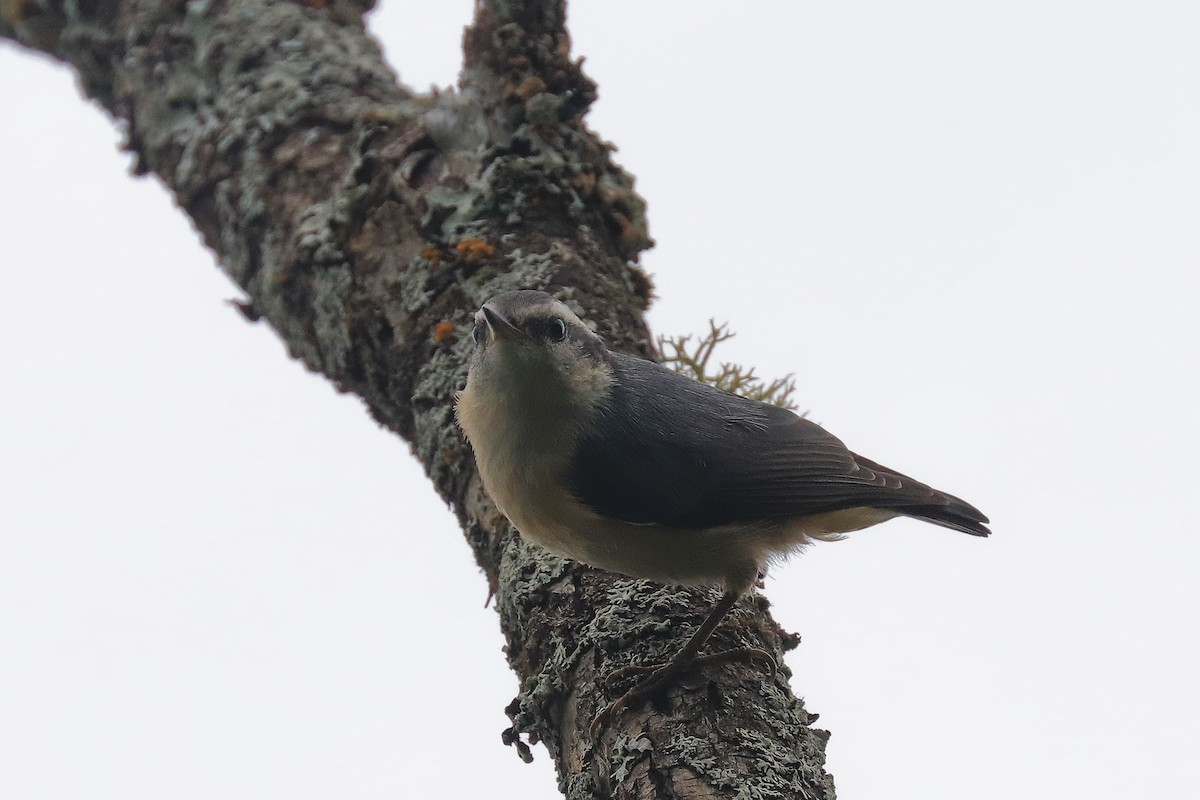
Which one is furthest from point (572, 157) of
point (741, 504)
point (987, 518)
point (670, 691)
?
point (670, 691)

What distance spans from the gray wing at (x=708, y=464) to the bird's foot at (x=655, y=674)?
39 cm

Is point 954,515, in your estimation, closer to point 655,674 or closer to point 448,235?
point 655,674

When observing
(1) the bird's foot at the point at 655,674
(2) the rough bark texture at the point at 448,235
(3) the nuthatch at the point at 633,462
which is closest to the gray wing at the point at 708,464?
(3) the nuthatch at the point at 633,462

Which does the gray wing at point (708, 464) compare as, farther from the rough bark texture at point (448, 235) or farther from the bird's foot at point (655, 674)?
the bird's foot at point (655, 674)

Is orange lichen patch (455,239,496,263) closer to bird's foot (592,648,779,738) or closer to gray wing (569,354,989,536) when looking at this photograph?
gray wing (569,354,989,536)

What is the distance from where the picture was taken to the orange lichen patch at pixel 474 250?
341 cm

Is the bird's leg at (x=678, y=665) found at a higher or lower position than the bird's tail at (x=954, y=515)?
lower

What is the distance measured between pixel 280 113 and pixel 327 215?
616 mm

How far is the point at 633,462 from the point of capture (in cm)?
285

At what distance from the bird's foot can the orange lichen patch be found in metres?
1.45

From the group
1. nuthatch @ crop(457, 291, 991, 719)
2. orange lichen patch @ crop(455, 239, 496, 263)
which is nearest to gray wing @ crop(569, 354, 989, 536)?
nuthatch @ crop(457, 291, 991, 719)

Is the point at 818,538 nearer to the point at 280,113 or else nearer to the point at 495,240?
the point at 495,240

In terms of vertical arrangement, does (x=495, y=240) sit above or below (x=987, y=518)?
above

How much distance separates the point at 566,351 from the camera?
292 cm
